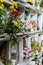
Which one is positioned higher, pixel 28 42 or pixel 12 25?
pixel 12 25

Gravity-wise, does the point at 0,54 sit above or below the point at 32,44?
above

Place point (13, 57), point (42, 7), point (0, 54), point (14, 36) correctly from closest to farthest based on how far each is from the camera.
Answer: point (14, 36)
point (0, 54)
point (13, 57)
point (42, 7)

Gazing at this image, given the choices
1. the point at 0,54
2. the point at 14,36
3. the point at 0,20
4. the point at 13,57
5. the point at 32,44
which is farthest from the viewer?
the point at 32,44

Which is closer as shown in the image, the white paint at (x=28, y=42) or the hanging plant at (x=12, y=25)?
the hanging plant at (x=12, y=25)

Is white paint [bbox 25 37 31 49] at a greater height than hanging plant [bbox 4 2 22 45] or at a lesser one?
lesser

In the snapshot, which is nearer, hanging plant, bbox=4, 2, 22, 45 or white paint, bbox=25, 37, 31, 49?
hanging plant, bbox=4, 2, 22, 45

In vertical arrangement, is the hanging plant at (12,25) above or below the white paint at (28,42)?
above

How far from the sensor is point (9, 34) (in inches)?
397

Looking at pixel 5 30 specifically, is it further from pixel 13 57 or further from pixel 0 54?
pixel 13 57

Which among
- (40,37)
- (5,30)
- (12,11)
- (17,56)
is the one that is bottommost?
(40,37)

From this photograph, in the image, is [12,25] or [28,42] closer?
[12,25]

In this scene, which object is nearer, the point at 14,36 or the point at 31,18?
the point at 14,36

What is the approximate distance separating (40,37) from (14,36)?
7421mm

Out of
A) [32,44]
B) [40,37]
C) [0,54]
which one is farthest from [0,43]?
[40,37]
